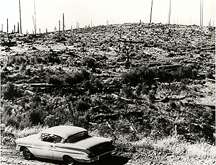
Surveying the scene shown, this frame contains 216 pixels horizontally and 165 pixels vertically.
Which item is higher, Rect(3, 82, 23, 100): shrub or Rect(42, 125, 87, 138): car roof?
Rect(3, 82, 23, 100): shrub

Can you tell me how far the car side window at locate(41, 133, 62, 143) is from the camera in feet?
43.8

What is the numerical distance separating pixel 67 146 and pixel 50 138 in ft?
3.19

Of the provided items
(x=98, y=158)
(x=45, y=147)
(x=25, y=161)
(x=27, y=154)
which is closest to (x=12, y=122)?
(x=27, y=154)

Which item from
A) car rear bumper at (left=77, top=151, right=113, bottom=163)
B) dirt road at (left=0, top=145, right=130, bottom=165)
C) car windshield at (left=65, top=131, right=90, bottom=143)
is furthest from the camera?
dirt road at (left=0, top=145, right=130, bottom=165)

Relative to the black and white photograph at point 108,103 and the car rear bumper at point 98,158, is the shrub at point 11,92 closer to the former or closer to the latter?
the black and white photograph at point 108,103

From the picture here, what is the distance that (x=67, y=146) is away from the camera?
12.9 metres

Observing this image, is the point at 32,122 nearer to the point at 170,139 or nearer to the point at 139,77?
the point at 170,139

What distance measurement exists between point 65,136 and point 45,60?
66.7ft

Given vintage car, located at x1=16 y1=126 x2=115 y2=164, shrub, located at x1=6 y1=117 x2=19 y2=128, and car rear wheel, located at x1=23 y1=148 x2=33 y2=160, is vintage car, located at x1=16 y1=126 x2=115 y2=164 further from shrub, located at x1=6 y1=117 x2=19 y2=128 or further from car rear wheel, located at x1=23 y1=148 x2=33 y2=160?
shrub, located at x1=6 y1=117 x2=19 y2=128

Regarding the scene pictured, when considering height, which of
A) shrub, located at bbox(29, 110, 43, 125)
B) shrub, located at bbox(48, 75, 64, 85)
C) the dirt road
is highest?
shrub, located at bbox(48, 75, 64, 85)

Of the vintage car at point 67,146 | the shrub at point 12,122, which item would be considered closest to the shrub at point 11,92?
the shrub at point 12,122

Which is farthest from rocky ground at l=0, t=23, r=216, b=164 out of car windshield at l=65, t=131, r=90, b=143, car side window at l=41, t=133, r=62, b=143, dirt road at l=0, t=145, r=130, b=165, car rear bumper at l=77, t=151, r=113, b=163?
car windshield at l=65, t=131, r=90, b=143

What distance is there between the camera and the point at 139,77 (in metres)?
26.8

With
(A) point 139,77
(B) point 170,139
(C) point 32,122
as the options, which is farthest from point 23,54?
(B) point 170,139
